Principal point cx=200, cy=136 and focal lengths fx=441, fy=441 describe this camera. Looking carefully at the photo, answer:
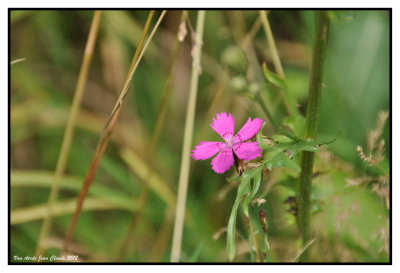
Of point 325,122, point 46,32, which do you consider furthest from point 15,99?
point 325,122

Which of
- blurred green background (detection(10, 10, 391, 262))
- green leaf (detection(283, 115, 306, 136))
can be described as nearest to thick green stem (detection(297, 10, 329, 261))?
green leaf (detection(283, 115, 306, 136))

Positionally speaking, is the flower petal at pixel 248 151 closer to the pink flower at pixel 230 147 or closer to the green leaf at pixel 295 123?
the pink flower at pixel 230 147

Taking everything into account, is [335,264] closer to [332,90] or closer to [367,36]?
[332,90]

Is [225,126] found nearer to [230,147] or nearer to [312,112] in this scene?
[230,147]

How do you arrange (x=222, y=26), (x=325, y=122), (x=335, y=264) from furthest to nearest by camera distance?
(x=222, y=26)
(x=325, y=122)
(x=335, y=264)

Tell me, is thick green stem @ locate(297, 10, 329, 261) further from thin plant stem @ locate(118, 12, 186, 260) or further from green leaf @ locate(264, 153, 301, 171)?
thin plant stem @ locate(118, 12, 186, 260)
